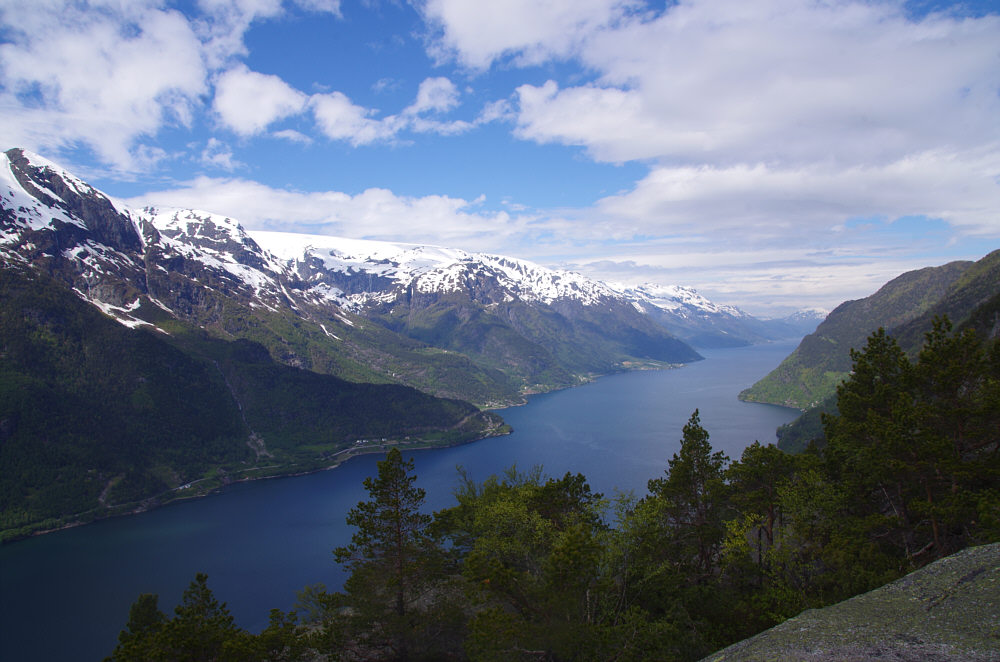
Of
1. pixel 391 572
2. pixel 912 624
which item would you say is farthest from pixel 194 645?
pixel 912 624

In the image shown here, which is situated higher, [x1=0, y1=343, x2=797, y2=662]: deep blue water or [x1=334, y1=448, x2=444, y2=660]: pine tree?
[x1=334, y1=448, x2=444, y2=660]: pine tree

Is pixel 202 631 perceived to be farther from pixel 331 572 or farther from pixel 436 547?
pixel 331 572

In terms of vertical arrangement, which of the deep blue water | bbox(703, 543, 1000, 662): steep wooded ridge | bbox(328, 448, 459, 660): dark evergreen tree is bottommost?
the deep blue water

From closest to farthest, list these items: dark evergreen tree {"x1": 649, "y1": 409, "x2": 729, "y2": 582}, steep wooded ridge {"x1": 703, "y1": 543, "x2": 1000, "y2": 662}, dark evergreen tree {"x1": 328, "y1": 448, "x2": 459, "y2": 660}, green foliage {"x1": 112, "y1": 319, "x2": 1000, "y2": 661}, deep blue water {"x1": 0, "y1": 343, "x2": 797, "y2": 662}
A: 1. steep wooded ridge {"x1": 703, "y1": 543, "x2": 1000, "y2": 662}
2. green foliage {"x1": 112, "y1": 319, "x2": 1000, "y2": 661}
3. dark evergreen tree {"x1": 328, "y1": 448, "x2": 459, "y2": 660}
4. dark evergreen tree {"x1": 649, "y1": 409, "x2": 729, "y2": 582}
5. deep blue water {"x1": 0, "y1": 343, "x2": 797, "y2": 662}

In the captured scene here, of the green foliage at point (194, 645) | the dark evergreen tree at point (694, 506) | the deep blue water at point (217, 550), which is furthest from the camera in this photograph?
the deep blue water at point (217, 550)

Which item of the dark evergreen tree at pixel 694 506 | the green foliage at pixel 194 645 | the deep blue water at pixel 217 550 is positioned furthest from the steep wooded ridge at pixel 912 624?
the deep blue water at pixel 217 550

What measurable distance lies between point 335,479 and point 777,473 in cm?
16554

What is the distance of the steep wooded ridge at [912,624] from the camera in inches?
569

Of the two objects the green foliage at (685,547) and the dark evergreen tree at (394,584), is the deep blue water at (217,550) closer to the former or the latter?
the green foliage at (685,547)

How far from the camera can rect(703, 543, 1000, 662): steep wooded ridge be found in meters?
14.4

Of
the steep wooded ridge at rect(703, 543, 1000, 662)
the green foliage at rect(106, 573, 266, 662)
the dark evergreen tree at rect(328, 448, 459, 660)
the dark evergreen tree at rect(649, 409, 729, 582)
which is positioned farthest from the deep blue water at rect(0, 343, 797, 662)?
the steep wooded ridge at rect(703, 543, 1000, 662)

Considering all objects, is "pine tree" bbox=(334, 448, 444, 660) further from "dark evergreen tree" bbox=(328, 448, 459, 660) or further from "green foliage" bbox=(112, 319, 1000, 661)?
"green foliage" bbox=(112, 319, 1000, 661)

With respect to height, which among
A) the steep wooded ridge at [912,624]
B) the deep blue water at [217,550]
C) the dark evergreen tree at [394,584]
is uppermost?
the steep wooded ridge at [912,624]

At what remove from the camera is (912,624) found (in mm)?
15867
